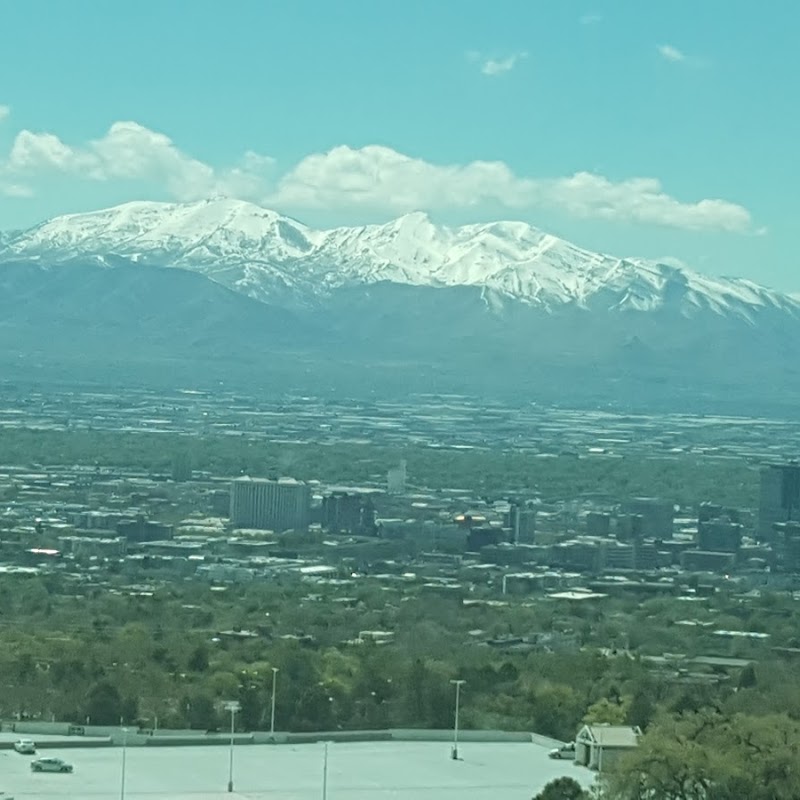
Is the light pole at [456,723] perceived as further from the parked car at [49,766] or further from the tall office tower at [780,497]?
the tall office tower at [780,497]

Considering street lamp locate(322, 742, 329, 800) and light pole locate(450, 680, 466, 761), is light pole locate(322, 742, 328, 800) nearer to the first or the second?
street lamp locate(322, 742, 329, 800)

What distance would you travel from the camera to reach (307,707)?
4888 centimetres

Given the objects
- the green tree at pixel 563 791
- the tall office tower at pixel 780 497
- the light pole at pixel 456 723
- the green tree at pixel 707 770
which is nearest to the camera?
the green tree at pixel 707 770

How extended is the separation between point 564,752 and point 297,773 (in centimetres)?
490

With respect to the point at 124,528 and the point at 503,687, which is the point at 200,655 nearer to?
the point at 503,687

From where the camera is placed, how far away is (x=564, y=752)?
1770 inches

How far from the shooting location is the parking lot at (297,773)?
39.8 m

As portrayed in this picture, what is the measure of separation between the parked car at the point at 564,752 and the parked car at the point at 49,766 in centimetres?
785

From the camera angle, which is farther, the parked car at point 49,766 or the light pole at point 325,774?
the parked car at point 49,766

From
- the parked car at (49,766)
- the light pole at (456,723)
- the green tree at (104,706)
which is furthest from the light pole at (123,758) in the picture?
the light pole at (456,723)

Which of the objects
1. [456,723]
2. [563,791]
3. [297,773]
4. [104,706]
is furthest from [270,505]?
[563,791]

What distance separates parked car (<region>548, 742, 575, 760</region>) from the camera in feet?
147

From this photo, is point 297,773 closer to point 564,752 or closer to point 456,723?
point 564,752

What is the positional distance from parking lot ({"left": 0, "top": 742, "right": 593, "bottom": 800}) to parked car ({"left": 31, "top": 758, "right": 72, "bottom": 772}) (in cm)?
15
